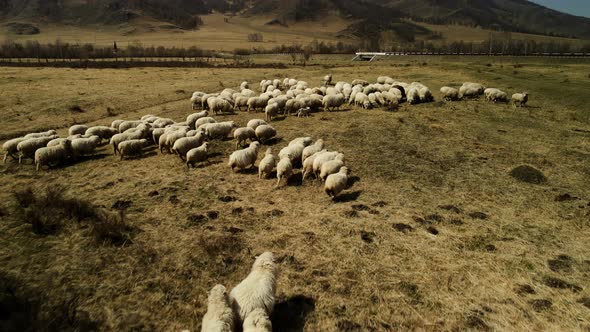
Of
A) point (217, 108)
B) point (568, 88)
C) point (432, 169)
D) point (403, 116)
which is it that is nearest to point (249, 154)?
point (432, 169)

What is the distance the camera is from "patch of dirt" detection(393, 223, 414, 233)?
8.64 meters

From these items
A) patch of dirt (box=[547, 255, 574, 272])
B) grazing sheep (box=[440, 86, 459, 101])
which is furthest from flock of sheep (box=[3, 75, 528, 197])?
patch of dirt (box=[547, 255, 574, 272])

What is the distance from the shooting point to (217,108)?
20.9 metres

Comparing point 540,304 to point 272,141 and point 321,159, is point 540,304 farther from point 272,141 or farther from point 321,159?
point 272,141

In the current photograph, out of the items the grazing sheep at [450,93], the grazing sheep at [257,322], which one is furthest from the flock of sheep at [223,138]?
the grazing sheep at [257,322]

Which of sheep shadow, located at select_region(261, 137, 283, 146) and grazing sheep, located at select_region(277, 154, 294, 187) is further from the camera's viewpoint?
sheep shadow, located at select_region(261, 137, 283, 146)

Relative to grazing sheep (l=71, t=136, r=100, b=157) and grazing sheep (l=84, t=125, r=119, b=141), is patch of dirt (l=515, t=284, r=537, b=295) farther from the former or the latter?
grazing sheep (l=84, t=125, r=119, b=141)

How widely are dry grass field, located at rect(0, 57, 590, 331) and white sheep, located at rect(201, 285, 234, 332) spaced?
888 mm

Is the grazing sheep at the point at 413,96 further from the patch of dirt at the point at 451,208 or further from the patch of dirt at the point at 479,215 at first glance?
the patch of dirt at the point at 479,215

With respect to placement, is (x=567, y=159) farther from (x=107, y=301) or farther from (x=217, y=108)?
(x=217, y=108)

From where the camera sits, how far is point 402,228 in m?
8.72

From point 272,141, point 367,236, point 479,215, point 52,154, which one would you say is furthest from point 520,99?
point 52,154

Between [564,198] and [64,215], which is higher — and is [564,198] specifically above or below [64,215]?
above

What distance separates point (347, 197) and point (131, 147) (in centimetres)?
951
